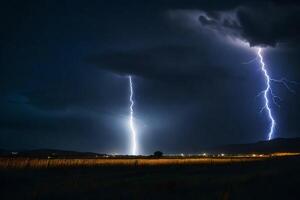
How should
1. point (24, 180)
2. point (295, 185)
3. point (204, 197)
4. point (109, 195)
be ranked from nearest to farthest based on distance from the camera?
point (204, 197) → point (109, 195) → point (295, 185) → point (24, 180)

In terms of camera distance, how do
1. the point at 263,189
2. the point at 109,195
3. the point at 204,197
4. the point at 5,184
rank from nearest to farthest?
1. the point at 204,197
2. the point at 109,195
3. the point at 263,189
4. the point at 5,184

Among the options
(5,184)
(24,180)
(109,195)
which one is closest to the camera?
(109,195)

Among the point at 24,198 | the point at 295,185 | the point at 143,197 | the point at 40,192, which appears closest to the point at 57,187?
the point at 40,192

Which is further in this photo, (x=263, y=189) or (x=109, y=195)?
(x=263, y=189)

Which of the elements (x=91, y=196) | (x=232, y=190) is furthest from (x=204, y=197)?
(x=91, y=196)

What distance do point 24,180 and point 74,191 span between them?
1160 cm

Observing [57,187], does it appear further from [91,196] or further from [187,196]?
[187,196]

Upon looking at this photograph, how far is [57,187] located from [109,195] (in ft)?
18.0

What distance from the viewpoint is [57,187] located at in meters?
26.7

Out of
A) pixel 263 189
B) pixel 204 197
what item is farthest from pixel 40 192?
pixel 263 189

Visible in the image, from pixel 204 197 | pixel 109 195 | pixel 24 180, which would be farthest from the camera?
pixel 24 180

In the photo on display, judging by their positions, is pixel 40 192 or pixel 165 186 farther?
pixel 165 186

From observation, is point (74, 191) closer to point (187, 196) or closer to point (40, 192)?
point (40, 192)

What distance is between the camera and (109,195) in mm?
22203
